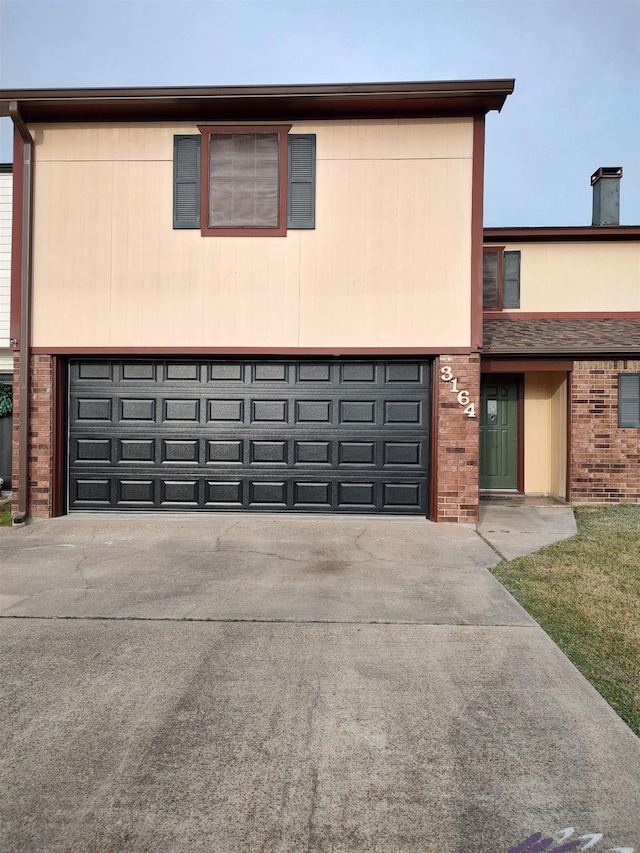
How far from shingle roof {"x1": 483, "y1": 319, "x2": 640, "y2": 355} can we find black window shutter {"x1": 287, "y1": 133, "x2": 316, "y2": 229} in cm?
364

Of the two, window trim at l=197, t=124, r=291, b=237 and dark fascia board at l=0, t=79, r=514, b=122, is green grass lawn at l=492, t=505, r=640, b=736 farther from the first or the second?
dark fascia board at l=0, t=79, r=514, b=122

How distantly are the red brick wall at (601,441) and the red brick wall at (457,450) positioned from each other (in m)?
2.97

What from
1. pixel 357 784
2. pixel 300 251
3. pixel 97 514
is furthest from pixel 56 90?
pixel 357 784

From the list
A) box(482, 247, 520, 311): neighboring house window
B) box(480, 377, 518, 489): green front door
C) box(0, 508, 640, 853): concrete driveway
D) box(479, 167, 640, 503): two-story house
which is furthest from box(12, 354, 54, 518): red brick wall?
box(482, 247, 520, 311): neighboring house window

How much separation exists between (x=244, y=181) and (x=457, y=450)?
482cm

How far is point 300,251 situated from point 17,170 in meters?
4.19

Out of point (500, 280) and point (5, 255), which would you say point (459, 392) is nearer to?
point (500, 280)

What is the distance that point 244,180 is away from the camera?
25.3ft

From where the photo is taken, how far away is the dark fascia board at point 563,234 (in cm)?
1137

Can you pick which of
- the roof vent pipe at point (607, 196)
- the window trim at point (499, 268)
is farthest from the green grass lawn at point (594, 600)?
the roof vent pipe at point (607, 196)

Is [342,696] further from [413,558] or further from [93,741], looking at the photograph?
[413,558]

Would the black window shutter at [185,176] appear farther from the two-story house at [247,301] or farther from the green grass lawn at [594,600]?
the green grass lawn at [594,600]

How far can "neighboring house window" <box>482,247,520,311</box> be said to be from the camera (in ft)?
37.3

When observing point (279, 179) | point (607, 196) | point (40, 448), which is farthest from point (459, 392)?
point (607, 196)
